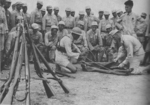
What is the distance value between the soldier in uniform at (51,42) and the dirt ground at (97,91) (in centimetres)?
182

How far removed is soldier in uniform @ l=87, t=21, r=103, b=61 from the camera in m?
8.16

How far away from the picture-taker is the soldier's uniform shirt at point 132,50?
630 cm

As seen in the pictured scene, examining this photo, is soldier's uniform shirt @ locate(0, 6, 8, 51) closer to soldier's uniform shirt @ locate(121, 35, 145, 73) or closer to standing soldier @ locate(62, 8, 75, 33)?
standing soldier @ locate(62, 8, 75, 33)

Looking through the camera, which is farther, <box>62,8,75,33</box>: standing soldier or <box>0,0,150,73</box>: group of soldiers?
<box>62,8,75,33</box>: standing soldier

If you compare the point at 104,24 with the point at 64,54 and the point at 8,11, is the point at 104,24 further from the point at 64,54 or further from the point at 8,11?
the point at 8,11

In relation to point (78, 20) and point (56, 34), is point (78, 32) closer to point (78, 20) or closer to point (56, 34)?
point (56, 34)

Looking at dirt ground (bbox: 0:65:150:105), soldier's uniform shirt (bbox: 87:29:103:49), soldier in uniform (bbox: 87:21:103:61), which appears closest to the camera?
dirt ground (bbox: 0:65:150:105)

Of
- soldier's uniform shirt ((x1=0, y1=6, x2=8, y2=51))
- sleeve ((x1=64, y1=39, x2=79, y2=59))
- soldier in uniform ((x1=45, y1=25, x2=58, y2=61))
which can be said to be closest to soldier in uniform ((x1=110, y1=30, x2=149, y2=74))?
sleeve ((x1=64, y1=39, x2=79, y2=59))

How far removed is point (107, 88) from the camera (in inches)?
200

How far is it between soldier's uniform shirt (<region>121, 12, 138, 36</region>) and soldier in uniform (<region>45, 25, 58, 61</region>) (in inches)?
90.5

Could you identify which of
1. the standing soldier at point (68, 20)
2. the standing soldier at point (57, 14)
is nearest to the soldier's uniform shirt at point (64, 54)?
the standing soldier at point (68, 20)

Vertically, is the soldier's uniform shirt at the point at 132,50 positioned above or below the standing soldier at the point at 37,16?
below

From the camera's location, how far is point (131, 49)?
20.6 feet

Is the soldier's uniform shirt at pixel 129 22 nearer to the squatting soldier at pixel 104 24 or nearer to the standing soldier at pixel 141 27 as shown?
the standing soldier at pixel 141 27
